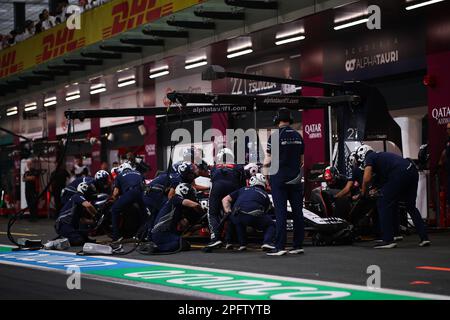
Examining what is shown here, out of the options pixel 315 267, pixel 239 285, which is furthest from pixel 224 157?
pixel 239 285

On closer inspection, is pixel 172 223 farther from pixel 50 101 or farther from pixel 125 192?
pixel 50 101

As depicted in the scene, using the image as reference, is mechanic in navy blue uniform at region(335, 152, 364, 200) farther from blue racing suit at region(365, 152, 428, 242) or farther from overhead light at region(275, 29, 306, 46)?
overhead light at region(275, 29, 306, 46)

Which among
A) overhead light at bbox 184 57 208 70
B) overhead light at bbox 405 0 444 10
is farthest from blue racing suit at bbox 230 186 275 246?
overhead light at bbox 184 57 208 70

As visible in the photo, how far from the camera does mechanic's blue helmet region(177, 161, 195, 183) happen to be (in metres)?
12.8

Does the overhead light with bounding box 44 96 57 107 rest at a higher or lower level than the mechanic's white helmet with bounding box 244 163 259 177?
higher

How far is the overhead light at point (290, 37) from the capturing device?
724 inches

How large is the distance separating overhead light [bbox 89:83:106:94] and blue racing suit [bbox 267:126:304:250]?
16.4 metres

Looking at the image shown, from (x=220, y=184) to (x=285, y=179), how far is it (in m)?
1.81

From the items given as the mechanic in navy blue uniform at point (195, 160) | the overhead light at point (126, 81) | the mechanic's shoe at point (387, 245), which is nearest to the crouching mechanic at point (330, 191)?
the mechanic's shoe at point (387, 245)

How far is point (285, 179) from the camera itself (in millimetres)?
10906

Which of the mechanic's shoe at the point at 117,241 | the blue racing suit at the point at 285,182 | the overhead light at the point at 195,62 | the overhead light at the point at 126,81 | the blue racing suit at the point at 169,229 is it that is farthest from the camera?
the overhead light at the point at 126,81

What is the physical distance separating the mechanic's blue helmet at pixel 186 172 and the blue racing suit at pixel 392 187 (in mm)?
2860

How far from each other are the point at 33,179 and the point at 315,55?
10.6 metres

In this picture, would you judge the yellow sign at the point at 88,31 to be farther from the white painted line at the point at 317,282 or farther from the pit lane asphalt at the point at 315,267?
the white painted line at the point at 317,282
